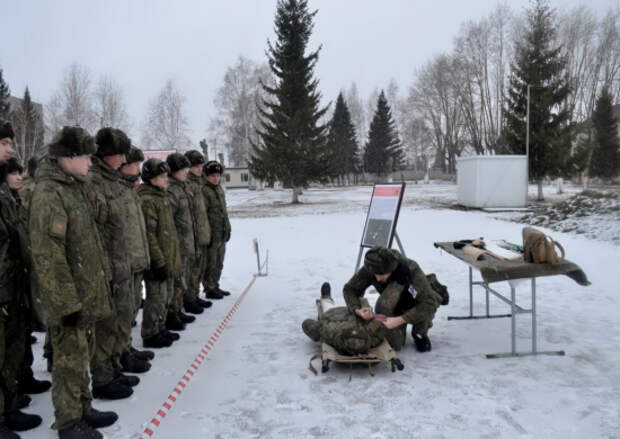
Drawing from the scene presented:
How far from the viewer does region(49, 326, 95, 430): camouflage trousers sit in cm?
272

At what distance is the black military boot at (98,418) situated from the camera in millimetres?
3006

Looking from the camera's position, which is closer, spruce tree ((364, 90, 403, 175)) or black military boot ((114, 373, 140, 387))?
black military boot ((114, 373, 140, 387))

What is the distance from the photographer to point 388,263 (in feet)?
13.0

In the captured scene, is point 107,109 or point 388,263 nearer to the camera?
point 388,263

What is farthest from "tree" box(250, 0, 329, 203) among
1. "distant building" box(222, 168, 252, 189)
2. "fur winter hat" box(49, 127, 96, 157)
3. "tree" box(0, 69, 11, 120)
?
"distant building" box(222, 168, 252, 189)

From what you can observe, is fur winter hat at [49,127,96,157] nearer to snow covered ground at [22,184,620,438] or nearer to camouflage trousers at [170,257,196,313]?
snow covered ground at [22,184,620,438]

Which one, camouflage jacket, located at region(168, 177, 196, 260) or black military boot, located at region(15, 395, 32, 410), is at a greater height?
camouflage jacket, located at region(168, 177, 196, 260)

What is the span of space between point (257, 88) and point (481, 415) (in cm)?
4267

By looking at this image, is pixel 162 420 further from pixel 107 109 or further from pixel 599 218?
pixel 107 109

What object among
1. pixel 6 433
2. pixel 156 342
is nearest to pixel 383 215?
pixel 156 342

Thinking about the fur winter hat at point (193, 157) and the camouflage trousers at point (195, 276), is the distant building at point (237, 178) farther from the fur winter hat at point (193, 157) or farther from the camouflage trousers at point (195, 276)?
the camouflage trousers at point (195, 276)

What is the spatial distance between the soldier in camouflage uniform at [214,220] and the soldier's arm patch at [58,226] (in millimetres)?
3751

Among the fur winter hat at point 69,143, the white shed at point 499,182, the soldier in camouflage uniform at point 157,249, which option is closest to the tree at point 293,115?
the white shed at point 499,182

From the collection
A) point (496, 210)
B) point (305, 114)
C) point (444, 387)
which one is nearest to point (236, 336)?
point (444, 387)
